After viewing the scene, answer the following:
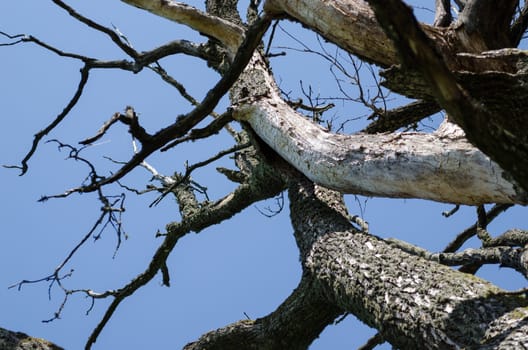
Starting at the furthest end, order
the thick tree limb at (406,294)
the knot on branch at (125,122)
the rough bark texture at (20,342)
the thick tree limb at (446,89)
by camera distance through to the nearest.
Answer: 1. the rough bark texture at (20,342)
2. the knot on branch at (125,122)
3. the thick tree limb at (406,294)
4. the thick tree limb at (446,89)

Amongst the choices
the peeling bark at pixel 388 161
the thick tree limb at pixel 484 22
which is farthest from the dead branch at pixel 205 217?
the thick tree limb at pixel 484 22

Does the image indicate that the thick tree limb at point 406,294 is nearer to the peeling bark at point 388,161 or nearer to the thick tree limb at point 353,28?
the peeling bark at point 388,161

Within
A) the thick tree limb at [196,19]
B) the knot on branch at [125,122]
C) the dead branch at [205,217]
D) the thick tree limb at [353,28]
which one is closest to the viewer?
the knot on branch at [125,122]

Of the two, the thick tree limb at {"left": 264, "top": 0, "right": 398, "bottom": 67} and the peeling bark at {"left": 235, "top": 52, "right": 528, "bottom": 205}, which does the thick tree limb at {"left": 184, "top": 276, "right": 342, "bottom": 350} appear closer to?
the peeling bark at {"left": 235, "top": 52, "right": 528, "bottom": 205}

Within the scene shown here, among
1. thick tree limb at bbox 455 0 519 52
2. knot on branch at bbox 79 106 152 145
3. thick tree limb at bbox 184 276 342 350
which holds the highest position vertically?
knot on branch at bbox 79 106 152 145

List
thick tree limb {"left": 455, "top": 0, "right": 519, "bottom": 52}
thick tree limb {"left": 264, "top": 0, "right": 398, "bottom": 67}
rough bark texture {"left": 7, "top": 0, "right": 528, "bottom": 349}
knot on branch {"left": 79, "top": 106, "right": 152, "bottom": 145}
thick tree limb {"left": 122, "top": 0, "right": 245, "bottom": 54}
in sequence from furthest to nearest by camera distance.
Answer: thick tree limb {"left": 122, "top": 0, "right": 245, "bottom": 54}, thick tree limb {"left": 264, "top": 0, "right": 398, "bottom": 67}, thick tree limb {"left": 455, "top": 0, "right": 519, "bottom": 52}, knot on branch {"left": 79, "top": 106, "right": 152, "bottom": 145}, rough bark texture {"left": 7, "top": 0, "right": 528, "bottom": 349}

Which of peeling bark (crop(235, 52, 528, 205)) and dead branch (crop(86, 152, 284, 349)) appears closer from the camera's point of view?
peeling bark (crop(235, 52, 528, 205))

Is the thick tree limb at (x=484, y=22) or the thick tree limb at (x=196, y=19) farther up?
the thick tree limb at (x=196, y=19)

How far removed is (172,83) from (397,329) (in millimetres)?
3653

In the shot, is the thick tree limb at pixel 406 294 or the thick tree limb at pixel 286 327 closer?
the thick tree limb at pixel 406 294

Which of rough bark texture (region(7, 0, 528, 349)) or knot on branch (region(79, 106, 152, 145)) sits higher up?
knot on branch (region(79, 106, 152, 145))

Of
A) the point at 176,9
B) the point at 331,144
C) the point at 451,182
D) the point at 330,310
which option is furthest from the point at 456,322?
the point at 176,9

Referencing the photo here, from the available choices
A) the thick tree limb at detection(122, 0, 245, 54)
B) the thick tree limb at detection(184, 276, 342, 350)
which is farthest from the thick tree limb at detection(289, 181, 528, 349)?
the thick tree limb at detection(122, 0, 245, 54)

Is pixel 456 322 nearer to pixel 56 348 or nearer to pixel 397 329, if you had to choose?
pixel 397 329
